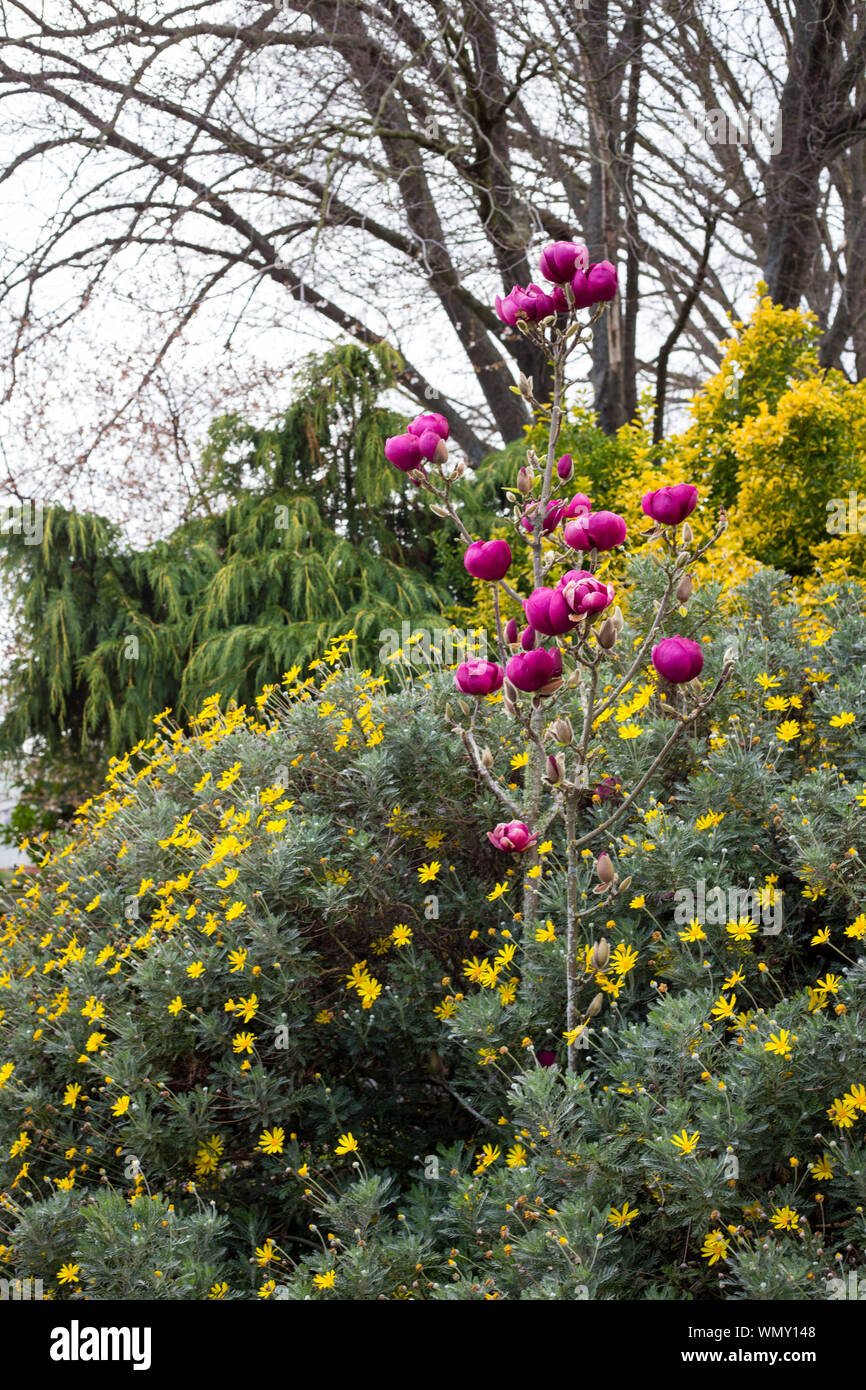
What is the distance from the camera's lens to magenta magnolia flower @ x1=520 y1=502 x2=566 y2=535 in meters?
2.01

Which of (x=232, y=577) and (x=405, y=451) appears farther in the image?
(x=232, y=577)

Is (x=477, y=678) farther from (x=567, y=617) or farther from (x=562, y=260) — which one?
(x=562, y=260)

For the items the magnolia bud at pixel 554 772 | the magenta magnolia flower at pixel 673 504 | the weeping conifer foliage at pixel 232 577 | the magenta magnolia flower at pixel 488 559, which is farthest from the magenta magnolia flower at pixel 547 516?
the weeping conifer foliage at pixel 232 577

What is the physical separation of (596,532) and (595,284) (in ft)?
1.58

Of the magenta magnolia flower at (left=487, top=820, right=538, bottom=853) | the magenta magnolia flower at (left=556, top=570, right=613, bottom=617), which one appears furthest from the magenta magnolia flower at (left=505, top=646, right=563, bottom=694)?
the magenta magnolia flower at (left=487, top=820, right=538, bottom=853)

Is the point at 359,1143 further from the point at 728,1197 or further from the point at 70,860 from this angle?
the point at 70,860

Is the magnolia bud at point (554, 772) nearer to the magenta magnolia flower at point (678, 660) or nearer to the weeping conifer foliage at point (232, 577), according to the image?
the magenta magnolia flower at point (678, 660)

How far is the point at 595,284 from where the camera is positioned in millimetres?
1842

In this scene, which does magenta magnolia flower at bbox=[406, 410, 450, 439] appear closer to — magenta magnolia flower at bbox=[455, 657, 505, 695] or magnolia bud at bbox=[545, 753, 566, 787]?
magenta magnolia flower at bbox=[455, 657, 505, 695]

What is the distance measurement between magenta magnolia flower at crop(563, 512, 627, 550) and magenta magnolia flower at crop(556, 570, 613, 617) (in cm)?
14

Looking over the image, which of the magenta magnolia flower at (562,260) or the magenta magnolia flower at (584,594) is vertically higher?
the magenta magnolia flower at (562,260)

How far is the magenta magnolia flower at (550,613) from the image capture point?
154 cm

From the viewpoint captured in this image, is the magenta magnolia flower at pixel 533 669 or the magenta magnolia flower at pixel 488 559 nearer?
the magenta magnolia flower at pixel 533 669

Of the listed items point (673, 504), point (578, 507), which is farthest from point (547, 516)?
point (673, 504)
